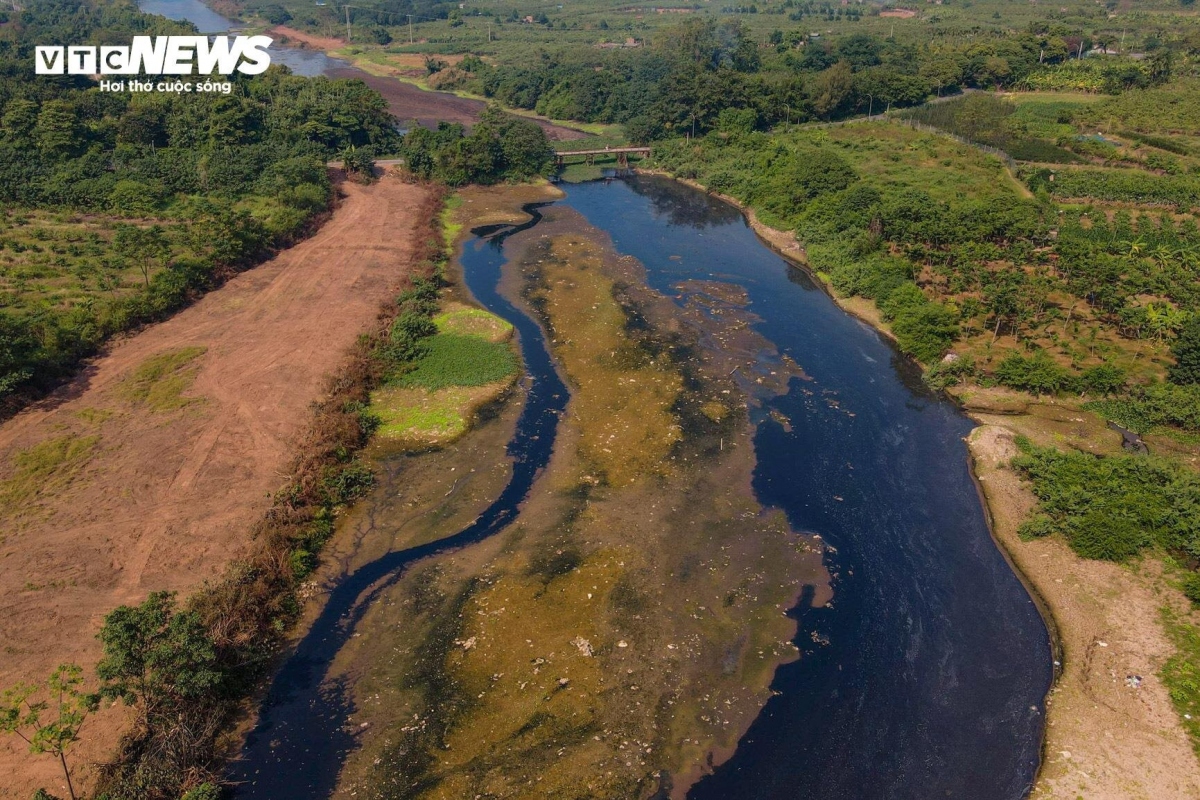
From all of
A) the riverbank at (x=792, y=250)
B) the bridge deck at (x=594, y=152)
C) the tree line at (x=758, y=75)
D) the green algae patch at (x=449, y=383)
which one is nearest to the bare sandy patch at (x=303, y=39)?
the tree line at (x=758, y=75)

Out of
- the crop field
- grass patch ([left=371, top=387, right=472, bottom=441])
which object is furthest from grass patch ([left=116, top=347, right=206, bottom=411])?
grass patch ([left=371, top=387, right=472, bottom=441])

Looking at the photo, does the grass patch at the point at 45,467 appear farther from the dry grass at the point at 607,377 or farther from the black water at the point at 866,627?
the dry grass at the point at 607,377

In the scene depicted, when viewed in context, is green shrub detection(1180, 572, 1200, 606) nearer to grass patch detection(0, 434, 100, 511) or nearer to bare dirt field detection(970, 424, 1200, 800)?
bare dirt field detection(970, 424, 1200, 800)

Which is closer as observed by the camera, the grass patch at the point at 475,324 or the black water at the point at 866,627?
the black water at the point at 866,627

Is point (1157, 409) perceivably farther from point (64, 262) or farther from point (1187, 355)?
point (64, 262)

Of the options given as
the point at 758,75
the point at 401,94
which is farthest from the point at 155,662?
the point at 401,94

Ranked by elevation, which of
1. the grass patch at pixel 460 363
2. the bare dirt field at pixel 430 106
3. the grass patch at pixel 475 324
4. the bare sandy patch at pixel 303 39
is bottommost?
the grass patch at pixel 460 363
